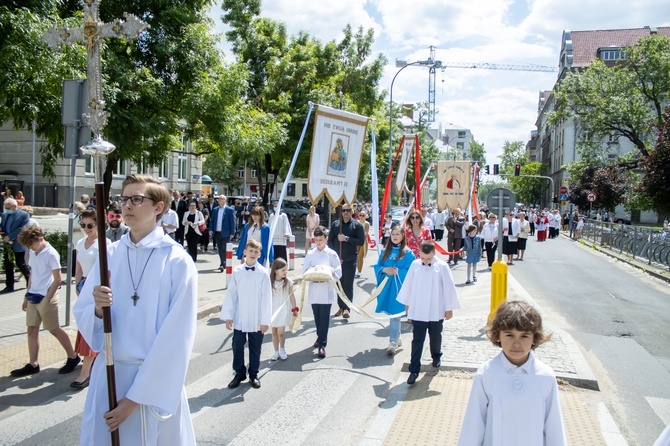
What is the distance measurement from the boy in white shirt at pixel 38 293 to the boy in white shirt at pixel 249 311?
189cm

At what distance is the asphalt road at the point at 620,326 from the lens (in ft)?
19.1

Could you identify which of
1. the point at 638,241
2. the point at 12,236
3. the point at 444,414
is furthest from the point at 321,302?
the point at 638,241

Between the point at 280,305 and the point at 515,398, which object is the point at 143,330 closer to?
the point at 515,398

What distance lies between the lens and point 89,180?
29297 mm

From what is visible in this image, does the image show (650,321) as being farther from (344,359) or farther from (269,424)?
(269,424)

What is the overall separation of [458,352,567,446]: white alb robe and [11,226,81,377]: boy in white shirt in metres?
5.04

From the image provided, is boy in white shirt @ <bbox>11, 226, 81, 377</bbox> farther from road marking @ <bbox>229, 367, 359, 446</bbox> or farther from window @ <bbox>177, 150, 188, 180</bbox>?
window @ <bbox>177, 150, 188, 180</bbox>

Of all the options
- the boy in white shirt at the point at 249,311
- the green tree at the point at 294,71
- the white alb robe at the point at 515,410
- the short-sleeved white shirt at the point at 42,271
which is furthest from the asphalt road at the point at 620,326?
the green tree at the point at 294,71

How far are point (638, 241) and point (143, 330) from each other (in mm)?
23469

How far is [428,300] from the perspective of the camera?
644cm

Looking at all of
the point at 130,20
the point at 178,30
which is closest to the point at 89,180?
the point at 178,30

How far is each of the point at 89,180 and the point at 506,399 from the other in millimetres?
29810

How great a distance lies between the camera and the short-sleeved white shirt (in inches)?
248

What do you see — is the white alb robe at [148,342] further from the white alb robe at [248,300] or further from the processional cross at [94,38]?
the white alb robe at [248,300]
